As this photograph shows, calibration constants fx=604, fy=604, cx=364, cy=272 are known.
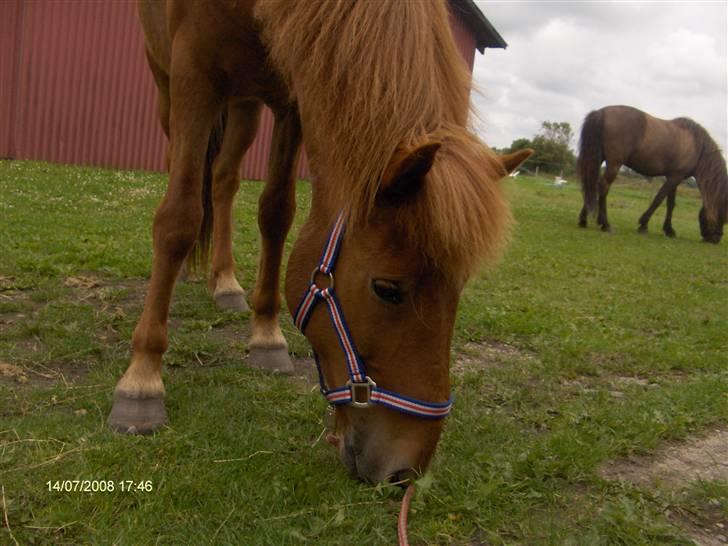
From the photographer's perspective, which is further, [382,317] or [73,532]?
[382,317]

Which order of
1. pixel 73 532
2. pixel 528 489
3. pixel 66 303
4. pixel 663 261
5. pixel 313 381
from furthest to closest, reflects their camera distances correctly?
pixel 663 261, pixel 66 303, pixel 313 381, pixel 528 489, pixel 73 532

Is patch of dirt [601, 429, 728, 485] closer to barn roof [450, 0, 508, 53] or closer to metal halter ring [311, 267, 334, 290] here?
metal halter ring [311, 267, 334, 290]

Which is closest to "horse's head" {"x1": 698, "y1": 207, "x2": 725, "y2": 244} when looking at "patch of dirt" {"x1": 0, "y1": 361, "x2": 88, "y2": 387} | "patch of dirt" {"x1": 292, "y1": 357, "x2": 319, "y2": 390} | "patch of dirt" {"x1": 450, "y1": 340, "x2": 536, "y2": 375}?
"patch of dirt" {"x1": 450, "y1": 340, "x2": 536, "y2": 375}

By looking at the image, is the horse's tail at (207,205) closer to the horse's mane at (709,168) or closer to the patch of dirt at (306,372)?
the patch of dirt at (306,372)

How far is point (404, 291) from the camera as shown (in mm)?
1814

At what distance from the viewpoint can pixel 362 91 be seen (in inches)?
74.9

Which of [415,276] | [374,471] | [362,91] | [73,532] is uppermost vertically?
[362,91]

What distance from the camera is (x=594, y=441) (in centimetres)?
257

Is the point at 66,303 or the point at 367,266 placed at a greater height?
the point at 367,266

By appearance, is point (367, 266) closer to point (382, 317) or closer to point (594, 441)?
point (382, 317)

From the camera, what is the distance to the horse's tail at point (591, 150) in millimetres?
12836

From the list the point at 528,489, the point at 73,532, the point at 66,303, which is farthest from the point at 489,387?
the point at 66,303

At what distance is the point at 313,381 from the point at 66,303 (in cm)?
186

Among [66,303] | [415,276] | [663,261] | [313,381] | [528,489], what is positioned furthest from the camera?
[663,261]
